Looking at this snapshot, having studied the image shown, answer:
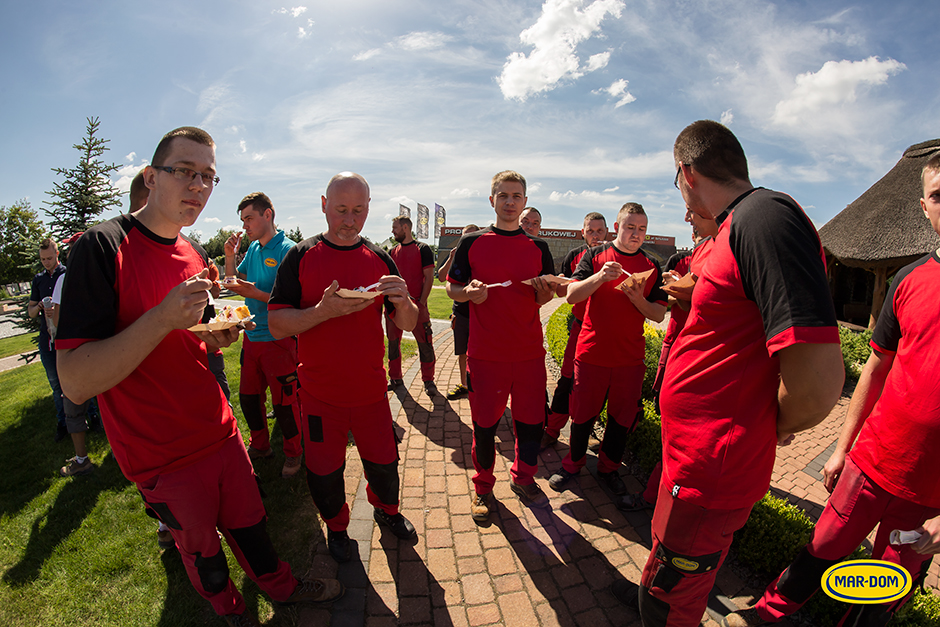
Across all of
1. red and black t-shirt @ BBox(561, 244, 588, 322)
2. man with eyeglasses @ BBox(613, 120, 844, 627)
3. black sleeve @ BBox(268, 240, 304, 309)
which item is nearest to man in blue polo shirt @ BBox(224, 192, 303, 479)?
black sleeve @ BBox(268, 240, 304, 309)

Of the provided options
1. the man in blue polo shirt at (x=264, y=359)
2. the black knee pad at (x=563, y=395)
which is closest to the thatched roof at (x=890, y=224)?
the black knee pad at (x=563, y=395)

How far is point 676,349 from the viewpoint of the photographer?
193cm

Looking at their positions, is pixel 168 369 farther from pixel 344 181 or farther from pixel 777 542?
pixel 777 542

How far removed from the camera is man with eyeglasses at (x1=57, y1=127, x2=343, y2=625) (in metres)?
1.68

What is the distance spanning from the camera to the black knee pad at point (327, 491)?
276 centimetres

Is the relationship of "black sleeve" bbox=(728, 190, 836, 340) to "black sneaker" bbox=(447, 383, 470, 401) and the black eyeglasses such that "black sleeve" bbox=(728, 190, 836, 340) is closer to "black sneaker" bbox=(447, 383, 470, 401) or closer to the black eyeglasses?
the black eyeglasses

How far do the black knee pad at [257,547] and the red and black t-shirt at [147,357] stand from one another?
0.54 meters

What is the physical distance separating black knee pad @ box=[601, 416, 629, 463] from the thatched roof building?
10.9 meters

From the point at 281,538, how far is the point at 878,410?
4.30 meters

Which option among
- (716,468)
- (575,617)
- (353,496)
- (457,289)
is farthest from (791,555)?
(353,496)

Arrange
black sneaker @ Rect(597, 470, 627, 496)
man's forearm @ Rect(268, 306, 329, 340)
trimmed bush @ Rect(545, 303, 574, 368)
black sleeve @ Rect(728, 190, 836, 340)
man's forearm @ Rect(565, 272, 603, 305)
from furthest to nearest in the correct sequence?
trimmed bush @ Rect(545, 303, 574, 368), black sneaker @ Rect(597, 470, 627, 496), man's forearm @ Rect(565, 272, 603, 305), man's forearm @ Rect(268, 306, 329, 340), black sleeve @ Rect(728, 190, 836, 340)

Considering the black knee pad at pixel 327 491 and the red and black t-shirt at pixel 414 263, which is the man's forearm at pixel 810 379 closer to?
the black knee pad at pixel 327 491

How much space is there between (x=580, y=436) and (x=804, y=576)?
72.3 inches

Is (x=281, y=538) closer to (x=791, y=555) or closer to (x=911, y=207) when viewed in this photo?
(x=791, y=555)
